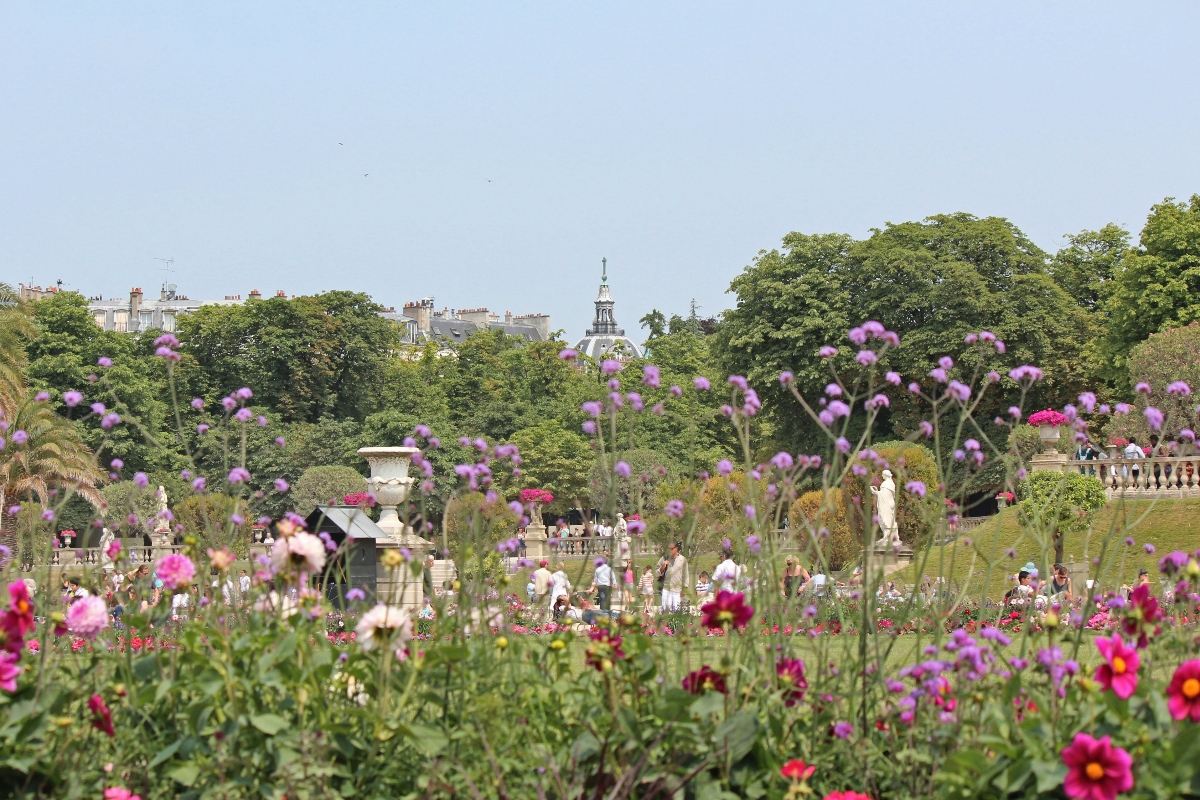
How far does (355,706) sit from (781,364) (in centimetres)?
3890

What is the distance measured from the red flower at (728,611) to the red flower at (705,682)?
134 mm

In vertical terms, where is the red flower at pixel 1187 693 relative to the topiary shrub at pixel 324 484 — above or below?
above

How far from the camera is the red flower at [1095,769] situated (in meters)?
3.27

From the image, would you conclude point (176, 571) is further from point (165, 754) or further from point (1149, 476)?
point (1149, 476)

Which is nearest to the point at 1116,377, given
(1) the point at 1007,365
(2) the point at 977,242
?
(1) the point at 1007,365

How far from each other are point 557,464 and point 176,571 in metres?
51.9

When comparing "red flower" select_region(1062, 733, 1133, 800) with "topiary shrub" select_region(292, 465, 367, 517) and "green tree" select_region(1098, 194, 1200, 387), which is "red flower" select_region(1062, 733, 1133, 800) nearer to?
"green tree" select_region(1098, 194, 1200, 387)

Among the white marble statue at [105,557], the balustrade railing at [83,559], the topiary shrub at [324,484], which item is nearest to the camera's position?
the balustrade railing at [83,559]

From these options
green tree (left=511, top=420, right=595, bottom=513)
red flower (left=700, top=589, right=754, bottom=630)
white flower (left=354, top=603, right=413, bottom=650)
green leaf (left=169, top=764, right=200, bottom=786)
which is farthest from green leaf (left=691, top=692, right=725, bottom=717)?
green tree (left=511, top=420, right=595, bottom=513)

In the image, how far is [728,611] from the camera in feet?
12.7

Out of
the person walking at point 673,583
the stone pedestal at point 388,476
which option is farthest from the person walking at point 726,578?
the stone pedestal at point 388,476

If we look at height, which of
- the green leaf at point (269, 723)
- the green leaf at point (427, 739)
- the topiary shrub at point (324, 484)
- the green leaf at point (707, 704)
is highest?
the green leaf at point (707, 704)

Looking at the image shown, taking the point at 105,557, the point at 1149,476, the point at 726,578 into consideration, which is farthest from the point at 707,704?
the point at 1149,476

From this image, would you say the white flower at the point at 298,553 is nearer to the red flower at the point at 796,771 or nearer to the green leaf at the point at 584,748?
the green leaf at the point at 584,748
